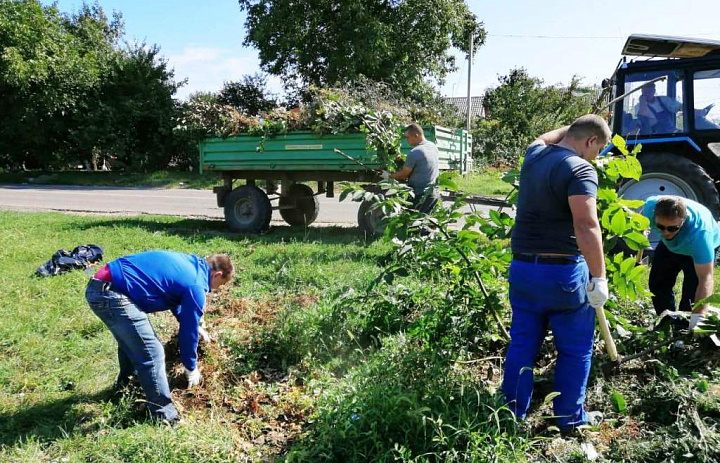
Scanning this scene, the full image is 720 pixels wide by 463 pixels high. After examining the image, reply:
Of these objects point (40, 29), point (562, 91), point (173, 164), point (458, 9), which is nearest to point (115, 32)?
point (40, 29)

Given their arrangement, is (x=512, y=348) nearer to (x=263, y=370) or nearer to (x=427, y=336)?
→ (x=427, y=336)

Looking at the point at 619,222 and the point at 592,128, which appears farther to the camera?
the point at 619,222

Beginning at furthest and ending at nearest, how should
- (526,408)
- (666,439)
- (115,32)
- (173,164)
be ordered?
(115,32), (173,164), (526,408), (666,439)

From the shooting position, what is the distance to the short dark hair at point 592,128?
9.35ft

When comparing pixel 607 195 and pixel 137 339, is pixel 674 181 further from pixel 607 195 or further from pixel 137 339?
pixel 137 339

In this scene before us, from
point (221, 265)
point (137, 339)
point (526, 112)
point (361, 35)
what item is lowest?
point (137, 339)

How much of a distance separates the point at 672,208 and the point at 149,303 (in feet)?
11.4

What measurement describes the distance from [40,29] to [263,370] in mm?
25635

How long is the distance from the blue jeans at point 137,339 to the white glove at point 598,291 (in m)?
2.51

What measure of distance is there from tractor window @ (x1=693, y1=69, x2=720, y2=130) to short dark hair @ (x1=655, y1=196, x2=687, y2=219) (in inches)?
163

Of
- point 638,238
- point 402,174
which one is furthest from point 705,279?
point 402,174

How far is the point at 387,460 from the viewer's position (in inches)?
105

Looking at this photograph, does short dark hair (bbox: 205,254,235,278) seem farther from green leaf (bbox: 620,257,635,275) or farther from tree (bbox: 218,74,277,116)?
tree (bbox: 218,74,277,116)

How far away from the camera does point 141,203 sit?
14406 mm
